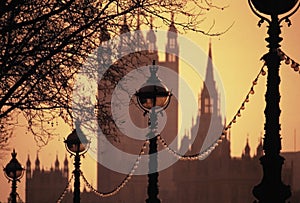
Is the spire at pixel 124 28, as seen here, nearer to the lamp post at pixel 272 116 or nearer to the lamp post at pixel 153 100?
the lamp post at pixel 153 100

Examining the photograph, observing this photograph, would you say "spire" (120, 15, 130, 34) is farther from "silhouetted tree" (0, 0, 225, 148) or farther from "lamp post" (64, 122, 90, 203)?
"lamp post" (64, 122, 90, 203)

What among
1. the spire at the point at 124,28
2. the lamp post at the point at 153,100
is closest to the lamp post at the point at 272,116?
the lamp post at the point at 153,100

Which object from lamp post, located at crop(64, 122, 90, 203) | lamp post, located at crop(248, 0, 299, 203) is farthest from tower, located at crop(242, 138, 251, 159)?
lamp post, located at crop(248, 0, 299, 203)

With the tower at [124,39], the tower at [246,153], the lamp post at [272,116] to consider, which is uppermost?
the tower at [246,153]

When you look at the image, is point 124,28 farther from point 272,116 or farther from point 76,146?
point 272,116

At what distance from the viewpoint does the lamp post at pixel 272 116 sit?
14.7 meters

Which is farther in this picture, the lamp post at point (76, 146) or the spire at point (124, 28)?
the lamp post at point (76, 146)

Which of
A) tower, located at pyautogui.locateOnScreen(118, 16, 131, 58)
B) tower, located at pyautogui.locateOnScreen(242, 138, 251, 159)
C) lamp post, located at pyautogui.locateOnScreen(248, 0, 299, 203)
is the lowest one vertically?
lamp post, located at pyautogui.locateOnScreen(248, 0, 299, 203)

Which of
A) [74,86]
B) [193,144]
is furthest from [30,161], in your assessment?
[74,86]

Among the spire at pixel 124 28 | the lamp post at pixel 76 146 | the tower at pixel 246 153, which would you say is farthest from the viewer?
the tower at pixel 246 153

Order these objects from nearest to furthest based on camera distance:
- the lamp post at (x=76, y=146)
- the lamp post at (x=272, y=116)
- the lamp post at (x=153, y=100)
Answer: the lamp post at (x=272, y=116) → the lamp post at (x=153, y=100) → the lamp post at (x=76, y=146)

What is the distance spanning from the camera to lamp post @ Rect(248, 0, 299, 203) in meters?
14.7

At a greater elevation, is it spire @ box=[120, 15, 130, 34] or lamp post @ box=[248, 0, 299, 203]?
spire @ box=[120, 15, 130, 34]

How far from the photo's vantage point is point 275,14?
49.5 ft
